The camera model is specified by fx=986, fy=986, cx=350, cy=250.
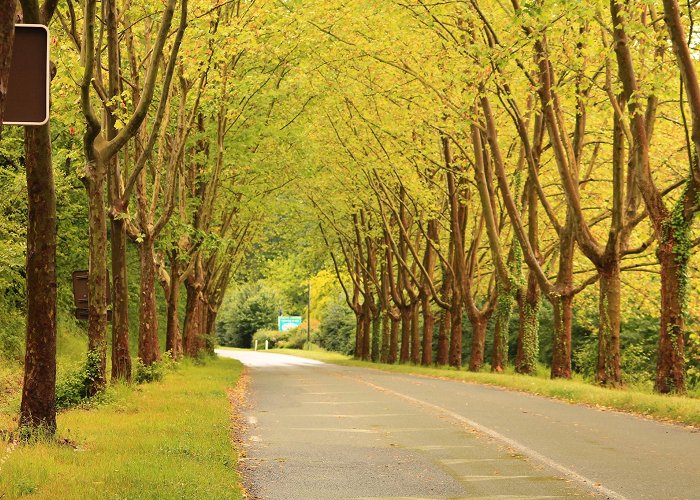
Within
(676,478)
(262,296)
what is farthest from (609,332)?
(262,296)

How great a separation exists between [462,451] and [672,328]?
9299 millimetres

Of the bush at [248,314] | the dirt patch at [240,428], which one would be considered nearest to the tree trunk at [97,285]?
the dirt patch at [240,428]

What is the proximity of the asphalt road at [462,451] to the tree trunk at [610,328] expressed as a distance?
15.4 feet

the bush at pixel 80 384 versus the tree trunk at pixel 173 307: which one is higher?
the tree trunk at pixel 173 307

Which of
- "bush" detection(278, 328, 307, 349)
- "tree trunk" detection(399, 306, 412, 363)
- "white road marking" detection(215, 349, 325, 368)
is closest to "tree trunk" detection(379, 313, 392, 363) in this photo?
"white road marking" detection(215, 349, 325, 368)

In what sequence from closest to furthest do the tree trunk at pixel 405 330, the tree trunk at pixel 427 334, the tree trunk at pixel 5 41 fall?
1. the tree trunk at pixel 5 41
2. the tree trunk at pixel 427 334
3. the tree trunk at pixel 405 330

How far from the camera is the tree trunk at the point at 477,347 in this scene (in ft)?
113

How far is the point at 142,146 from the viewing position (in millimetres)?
21391

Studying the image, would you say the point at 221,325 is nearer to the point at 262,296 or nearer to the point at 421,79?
the point at 262,296

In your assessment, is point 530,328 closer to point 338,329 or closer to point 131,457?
point 131,457

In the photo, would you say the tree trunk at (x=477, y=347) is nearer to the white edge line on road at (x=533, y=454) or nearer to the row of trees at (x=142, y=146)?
the row of trees at (x=142, y=146)

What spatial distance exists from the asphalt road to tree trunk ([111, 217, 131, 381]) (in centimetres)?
268

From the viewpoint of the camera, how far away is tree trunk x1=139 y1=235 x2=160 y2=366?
22.9m

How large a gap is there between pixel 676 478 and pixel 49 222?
6795 millimetres
